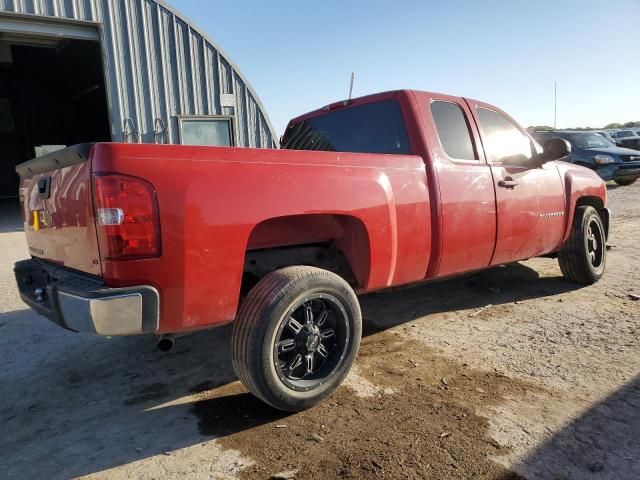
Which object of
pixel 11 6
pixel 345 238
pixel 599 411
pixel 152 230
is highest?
pixel 11 6

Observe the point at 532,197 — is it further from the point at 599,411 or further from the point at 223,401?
the point at 223,401

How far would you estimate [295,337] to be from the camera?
2.73 m

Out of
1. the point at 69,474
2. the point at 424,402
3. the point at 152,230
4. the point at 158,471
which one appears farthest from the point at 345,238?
the point at 69,474

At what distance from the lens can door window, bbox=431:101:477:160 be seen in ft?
12.2

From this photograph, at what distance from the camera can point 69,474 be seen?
2.25 meters

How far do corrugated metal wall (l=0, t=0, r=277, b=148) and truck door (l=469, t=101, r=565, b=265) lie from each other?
8.23m

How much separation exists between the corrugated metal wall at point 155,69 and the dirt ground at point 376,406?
6.98m

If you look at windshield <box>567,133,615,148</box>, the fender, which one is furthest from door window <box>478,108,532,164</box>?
windshield <box>567,133,615,148</box>

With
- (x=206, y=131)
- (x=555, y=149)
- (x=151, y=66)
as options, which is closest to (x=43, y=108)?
(x=151, y=66)

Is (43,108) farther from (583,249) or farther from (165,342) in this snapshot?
(583,249)

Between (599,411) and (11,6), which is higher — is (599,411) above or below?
below

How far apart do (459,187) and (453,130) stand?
575mm

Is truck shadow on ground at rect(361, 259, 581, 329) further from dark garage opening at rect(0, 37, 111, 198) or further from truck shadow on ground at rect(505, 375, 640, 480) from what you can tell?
dark garage opening at rect(0, 37, 111, 198)

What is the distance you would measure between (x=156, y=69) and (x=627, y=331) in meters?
Answer: 10.3
